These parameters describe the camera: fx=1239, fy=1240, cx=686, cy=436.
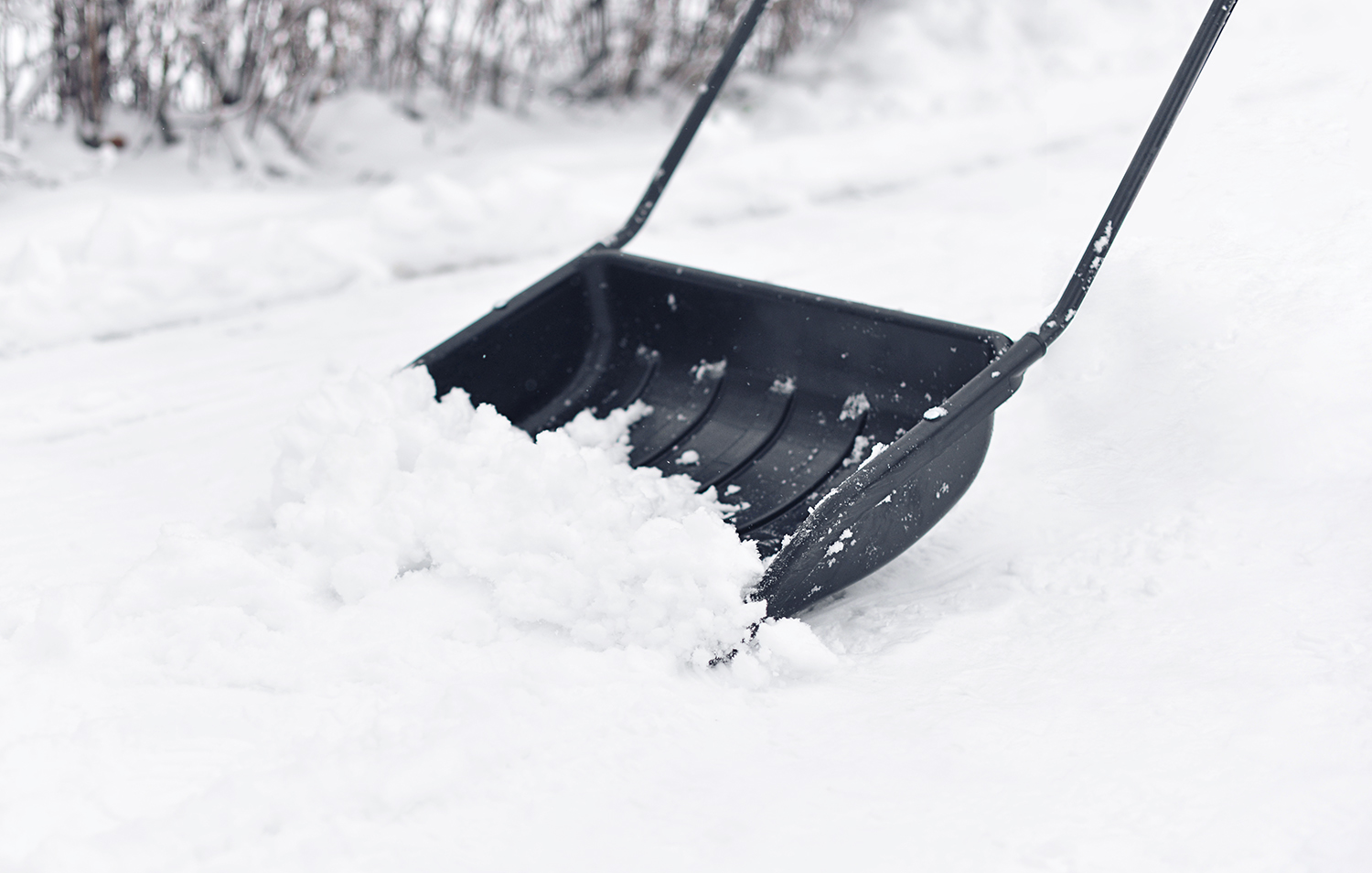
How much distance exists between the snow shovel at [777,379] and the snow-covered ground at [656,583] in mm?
115

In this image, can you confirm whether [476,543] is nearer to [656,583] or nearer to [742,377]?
[656,583]

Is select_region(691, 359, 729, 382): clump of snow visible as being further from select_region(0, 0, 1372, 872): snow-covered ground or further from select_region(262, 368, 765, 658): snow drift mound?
select_region(262, 368, 765, 658): snow drift mound

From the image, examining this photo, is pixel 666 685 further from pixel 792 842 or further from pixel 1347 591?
pixel 1347 591

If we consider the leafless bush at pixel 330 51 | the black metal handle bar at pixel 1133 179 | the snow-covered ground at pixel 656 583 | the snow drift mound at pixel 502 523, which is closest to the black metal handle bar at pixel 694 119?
the snow-covered ground at pixel 656 583

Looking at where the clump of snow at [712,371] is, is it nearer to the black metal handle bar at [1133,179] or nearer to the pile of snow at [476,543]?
the pile of snow at [476,543]

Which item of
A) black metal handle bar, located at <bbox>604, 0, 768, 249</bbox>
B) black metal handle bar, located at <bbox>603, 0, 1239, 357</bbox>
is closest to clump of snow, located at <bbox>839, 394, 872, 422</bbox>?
black metal handle bar, located at <bbox>603, 0, 1239, 357</bbox>

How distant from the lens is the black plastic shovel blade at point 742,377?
176cm

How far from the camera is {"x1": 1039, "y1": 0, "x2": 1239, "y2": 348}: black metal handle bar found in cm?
165

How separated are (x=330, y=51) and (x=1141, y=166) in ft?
8.43

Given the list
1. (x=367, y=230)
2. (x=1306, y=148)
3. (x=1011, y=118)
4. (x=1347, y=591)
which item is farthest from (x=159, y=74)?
(x=1347, y=591)

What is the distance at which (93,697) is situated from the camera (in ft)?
4.39

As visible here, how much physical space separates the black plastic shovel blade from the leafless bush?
5.57 ft

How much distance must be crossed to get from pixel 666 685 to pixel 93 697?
0.62m

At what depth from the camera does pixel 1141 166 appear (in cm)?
169
